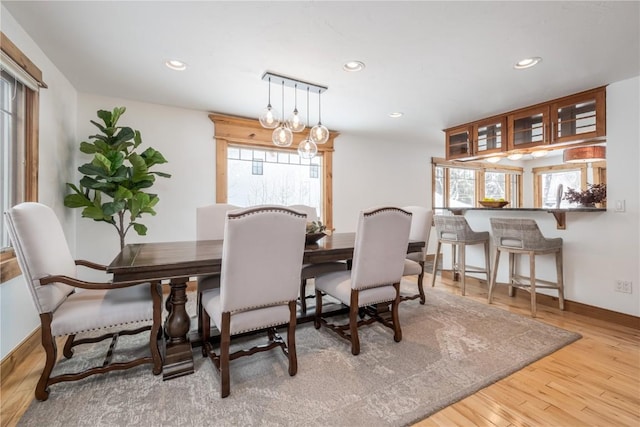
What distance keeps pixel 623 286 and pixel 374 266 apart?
2.54 metres

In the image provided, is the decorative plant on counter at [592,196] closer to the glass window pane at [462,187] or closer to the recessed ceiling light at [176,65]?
the glass window pane at [462,187]

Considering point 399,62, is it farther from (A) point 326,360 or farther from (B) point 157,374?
(B) point 157,374

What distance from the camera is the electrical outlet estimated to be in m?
2.73

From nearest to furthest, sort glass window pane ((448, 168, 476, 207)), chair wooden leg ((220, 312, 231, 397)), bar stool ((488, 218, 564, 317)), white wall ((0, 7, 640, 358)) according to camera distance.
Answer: chair wooden leg ((220, 312, 231, 397))
white wall ((0, 7, 640, 358))
bar stool ((488, 218, 564, 317))
glass window pane ((448, 168, 476, 207))

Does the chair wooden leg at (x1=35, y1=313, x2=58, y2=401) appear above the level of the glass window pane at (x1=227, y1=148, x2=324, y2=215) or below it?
below

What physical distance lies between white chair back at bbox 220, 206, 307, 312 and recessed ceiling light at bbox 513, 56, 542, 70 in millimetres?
2275

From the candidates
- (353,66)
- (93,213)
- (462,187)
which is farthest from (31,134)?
(462,187)

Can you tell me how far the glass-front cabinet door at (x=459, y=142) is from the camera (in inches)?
165

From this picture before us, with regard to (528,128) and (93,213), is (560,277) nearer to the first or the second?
(528,128)

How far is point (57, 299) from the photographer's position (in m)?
1.68

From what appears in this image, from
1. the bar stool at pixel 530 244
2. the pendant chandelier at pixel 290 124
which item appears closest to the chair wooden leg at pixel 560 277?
the bar stool at pixel 530 244

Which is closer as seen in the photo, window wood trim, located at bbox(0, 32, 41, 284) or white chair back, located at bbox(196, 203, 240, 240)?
window wood trim, located at bbox(0, 32, 41, 284)

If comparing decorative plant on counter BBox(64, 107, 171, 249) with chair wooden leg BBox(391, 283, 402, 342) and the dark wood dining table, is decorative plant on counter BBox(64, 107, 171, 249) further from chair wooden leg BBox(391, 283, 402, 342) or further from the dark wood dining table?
chair wooden leg BBox(391, 283, 402, 342)

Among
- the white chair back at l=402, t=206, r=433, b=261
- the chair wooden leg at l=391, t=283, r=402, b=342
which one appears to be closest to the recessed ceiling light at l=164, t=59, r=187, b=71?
the chair wooden leg at l=391, t=283, r=402, b=342
